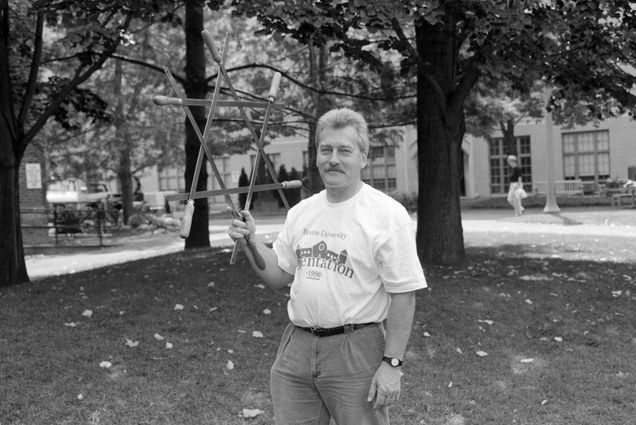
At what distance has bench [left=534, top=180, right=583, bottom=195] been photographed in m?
30.8

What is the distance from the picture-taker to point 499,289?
8438mm

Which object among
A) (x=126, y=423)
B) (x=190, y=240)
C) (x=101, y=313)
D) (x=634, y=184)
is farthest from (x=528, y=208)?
(x=126, y=423)

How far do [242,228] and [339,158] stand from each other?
1.55 feet

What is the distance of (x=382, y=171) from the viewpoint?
4116cm

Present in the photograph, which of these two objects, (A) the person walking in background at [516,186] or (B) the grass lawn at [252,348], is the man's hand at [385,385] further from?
(A) the person walking in background at [516,186]

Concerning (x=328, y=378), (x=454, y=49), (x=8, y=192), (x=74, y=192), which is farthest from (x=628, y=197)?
(x=74, y=192)

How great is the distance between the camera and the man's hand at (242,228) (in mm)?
2861

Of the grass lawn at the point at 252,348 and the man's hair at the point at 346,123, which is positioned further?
the grass lawn at the point at 252,348

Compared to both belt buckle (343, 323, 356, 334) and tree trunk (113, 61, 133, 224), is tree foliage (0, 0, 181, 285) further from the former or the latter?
tree trunk (113, 61, 133, 224)

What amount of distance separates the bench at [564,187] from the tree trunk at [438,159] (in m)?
21.4

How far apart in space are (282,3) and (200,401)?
4.44 metres

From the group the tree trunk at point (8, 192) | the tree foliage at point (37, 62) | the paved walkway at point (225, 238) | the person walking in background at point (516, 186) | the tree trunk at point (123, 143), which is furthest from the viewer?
the tree trunk at point (123, 143)

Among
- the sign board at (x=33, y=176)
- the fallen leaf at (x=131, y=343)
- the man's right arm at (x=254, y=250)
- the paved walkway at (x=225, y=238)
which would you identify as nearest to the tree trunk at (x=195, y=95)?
the paved walkway at (x=225, y=238)

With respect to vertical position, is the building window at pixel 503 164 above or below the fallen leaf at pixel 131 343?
above
